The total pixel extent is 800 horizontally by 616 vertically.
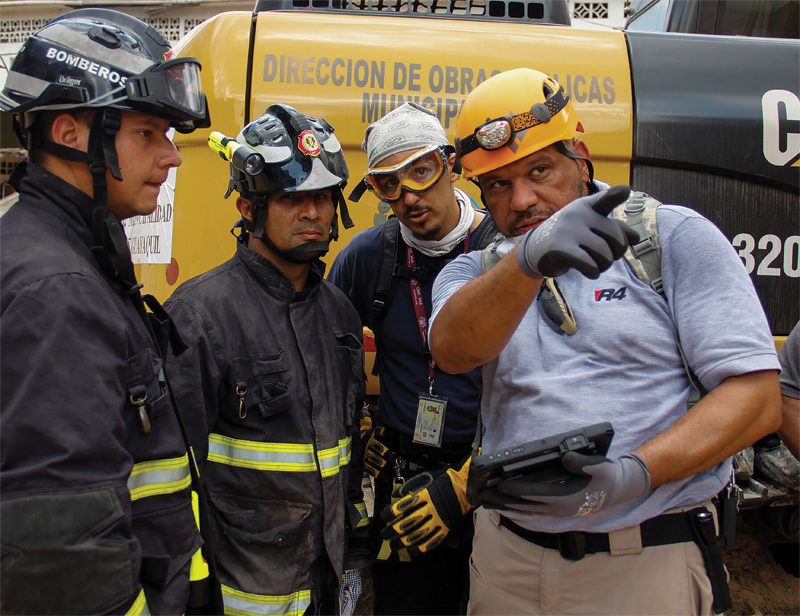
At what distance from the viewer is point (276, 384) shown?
1.98 m

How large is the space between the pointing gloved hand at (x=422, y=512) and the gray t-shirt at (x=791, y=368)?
1057mm

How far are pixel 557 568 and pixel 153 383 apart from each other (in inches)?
44.3

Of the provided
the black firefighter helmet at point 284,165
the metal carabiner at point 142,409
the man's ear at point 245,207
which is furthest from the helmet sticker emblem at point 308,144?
the metal carabiner at point 142,409

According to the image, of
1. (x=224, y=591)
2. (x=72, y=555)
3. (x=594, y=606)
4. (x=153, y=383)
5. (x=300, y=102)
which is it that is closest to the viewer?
(x=72, y=555)

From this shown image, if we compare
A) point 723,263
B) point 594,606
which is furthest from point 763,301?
point 594,606

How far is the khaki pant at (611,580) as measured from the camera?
1.57 metres

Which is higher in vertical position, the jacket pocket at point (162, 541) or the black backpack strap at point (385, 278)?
the black backpack strap at point (385, 278)

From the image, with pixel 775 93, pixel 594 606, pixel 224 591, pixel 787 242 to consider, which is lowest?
pixel 224 591

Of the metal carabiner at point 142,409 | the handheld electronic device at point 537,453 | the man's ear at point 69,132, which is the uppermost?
the man's ear at point 69,132

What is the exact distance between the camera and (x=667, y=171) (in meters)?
3.06

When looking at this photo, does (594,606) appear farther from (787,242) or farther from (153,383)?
(787,242)

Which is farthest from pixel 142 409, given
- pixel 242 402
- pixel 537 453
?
pixel 537 453

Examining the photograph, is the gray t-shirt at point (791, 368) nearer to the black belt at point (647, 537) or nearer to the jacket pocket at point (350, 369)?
the black belt at point (647, 537)

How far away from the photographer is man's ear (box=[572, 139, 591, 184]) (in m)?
1.87
